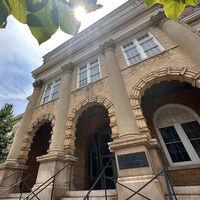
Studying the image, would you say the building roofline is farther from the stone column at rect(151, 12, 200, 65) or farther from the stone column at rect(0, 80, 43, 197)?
the stone column at rect(0, 80, 43, 197)

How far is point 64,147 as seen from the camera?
776cm

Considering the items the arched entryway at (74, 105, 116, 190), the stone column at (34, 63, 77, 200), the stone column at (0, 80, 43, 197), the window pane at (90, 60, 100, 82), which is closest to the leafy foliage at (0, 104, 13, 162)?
the stone column at (0, 80, 43, 197)

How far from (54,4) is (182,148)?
27.0 ft

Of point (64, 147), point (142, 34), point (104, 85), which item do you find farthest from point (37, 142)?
point (142, 34)

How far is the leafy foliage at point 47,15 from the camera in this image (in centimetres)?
84

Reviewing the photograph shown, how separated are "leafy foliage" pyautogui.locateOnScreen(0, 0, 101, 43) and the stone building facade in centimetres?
444

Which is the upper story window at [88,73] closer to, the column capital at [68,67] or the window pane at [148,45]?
the column capital at [68,67]

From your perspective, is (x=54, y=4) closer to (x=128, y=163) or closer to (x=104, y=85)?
(x=128, y=163)

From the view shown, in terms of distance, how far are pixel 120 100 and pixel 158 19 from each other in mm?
5735

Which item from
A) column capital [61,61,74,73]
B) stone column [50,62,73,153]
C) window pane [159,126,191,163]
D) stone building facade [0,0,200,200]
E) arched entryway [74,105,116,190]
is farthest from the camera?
column capital [61,61,74,73]

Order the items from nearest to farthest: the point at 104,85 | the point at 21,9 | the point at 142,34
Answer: the point at 21,9 → the point at 104,85 → the point at 142,34

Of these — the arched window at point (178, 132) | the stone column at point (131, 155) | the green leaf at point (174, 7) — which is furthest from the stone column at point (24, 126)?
the green leaf at point (174, 7)

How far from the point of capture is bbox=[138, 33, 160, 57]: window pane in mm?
8647

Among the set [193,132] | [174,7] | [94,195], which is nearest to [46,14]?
[174,7]
